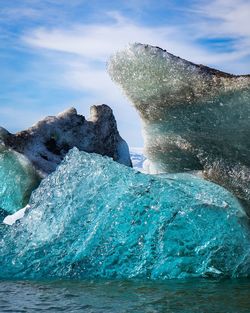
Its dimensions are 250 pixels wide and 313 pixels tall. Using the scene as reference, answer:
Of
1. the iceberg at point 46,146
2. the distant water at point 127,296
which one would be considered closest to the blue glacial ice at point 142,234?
the distant water at point 127,296

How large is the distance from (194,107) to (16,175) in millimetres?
3323

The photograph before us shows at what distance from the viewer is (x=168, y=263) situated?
5633 mm

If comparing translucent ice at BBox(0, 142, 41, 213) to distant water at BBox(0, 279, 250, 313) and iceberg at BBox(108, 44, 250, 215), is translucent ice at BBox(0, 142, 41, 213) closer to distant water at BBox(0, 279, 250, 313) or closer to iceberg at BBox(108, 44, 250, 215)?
iceberg at BBox(108, 44, 250, 215)

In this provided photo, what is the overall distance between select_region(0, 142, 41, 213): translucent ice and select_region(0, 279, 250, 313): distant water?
121 inches

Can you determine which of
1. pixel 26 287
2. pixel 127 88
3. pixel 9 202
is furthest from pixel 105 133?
pixel 26 287

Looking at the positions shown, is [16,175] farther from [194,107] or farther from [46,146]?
[194,107]

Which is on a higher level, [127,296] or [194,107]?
[194,107]

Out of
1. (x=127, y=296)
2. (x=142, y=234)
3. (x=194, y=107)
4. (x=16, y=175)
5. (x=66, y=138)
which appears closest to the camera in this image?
(x=127, y=296)

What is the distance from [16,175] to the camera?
27.6ft

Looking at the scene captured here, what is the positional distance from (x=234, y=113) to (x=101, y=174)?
148cm

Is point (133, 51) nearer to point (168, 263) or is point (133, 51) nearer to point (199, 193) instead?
point (199, 193)

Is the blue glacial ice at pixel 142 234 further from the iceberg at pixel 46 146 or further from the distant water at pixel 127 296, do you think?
the iceberg at pixel 46 146

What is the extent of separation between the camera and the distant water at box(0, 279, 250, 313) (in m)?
3.70

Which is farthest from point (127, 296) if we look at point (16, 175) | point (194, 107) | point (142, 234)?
point (16, 175)
